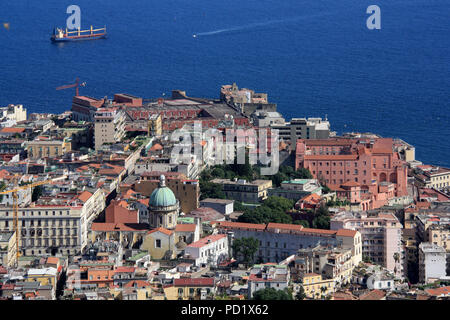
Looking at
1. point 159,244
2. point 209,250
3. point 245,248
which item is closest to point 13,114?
point 159,244

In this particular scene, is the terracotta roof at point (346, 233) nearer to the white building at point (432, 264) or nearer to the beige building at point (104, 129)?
the white building at point (432, 264)

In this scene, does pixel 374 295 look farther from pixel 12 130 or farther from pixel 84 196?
pixel 12 130

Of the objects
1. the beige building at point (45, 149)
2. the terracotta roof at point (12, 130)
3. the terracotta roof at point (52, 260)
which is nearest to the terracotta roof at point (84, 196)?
the terracotta roof at point (52, 260)

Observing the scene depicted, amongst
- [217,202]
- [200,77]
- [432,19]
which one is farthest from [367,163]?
[432,19]

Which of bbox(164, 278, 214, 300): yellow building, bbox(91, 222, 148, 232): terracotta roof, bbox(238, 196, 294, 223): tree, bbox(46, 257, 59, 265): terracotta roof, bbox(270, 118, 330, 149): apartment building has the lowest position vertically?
bbox(164, 278, 214, 300): yellow building

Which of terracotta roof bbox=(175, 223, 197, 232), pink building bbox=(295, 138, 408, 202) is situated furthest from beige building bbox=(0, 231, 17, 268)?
pink building bbox=(295, 138, 408, 202)

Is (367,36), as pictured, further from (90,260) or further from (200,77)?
Result: (90,260)

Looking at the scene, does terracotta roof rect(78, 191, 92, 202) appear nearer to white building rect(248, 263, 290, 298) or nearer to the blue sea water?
white building rect(248, 263, 290, 298)
